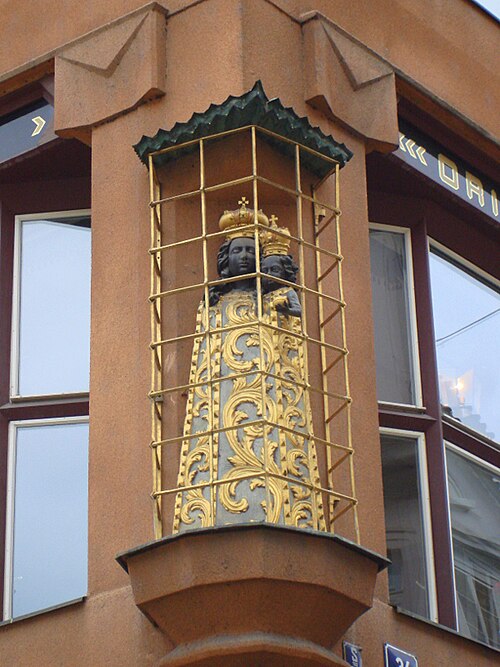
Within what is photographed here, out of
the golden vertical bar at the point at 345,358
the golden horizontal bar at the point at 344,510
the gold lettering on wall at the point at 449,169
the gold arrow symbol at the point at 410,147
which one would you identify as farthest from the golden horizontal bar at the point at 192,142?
the gold lettering on wall at the point at 449,169

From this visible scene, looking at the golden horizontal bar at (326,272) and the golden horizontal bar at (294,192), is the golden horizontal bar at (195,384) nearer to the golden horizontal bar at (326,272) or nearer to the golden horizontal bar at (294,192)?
the golden horizontal bar at (326,272)

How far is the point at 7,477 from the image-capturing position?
12.8 m

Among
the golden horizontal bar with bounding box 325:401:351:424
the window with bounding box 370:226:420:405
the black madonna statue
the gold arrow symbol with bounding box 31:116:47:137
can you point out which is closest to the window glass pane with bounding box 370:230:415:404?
the window with bounding box 370:226:420:405

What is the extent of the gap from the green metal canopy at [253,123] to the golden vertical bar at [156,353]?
14 cm

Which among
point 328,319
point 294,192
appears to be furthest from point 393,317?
point 294,192

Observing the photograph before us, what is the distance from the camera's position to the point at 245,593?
1044 cm

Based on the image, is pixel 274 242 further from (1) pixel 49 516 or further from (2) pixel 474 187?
(2) pixel 474 187

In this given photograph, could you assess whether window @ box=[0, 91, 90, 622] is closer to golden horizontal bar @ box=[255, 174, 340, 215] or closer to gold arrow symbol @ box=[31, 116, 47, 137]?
gold arrow symbol @ box=[31, 116, 47, 137]

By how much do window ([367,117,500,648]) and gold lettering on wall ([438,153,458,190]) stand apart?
0.24ft

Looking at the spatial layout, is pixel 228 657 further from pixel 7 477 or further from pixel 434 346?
pixel 434 346

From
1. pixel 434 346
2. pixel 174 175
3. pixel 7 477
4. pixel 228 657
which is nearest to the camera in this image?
pixel 228 657

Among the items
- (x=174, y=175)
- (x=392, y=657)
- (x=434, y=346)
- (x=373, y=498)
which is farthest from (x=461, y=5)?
(x=392, y=657)

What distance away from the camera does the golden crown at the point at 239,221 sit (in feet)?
38.3

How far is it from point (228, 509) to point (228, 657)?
30.8 inches
